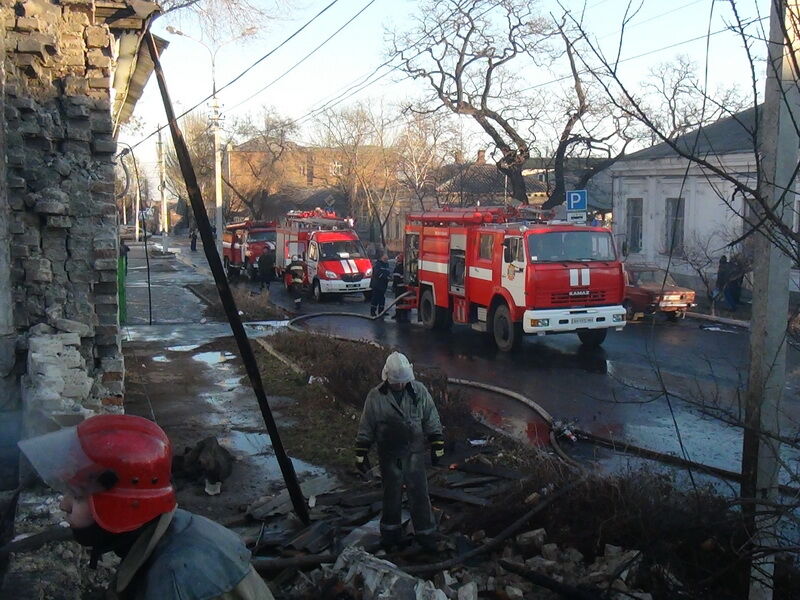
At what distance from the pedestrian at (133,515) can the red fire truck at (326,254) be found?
24.6 metres

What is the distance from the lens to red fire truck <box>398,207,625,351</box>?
15.9 m

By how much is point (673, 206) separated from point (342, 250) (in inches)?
448

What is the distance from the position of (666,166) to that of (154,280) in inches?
780

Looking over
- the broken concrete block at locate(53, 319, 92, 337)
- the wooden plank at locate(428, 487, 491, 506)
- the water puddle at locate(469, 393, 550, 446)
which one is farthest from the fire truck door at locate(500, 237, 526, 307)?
the broken concrete block at locate(53, 319, 92, 337)

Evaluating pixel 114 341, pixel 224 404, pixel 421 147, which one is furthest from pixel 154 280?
pixel 114 341

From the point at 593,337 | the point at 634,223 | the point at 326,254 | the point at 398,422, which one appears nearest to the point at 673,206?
the point at 634,223

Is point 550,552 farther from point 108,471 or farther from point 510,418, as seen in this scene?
point 510,418

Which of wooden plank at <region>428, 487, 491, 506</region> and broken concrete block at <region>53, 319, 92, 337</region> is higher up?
broken concrete block at <region>53, 319, 92, 337</region>

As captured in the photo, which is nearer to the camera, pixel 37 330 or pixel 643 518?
pixel 643 518

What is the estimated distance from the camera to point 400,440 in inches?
250

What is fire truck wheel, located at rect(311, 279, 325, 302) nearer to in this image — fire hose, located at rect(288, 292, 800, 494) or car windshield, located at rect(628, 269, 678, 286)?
car windshield, located at rect(628, 269, 678, 286)

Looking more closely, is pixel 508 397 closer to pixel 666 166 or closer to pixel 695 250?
pixel 695 250

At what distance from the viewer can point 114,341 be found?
7.37 metres

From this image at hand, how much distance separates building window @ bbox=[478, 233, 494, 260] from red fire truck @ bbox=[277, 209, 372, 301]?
387 inches
